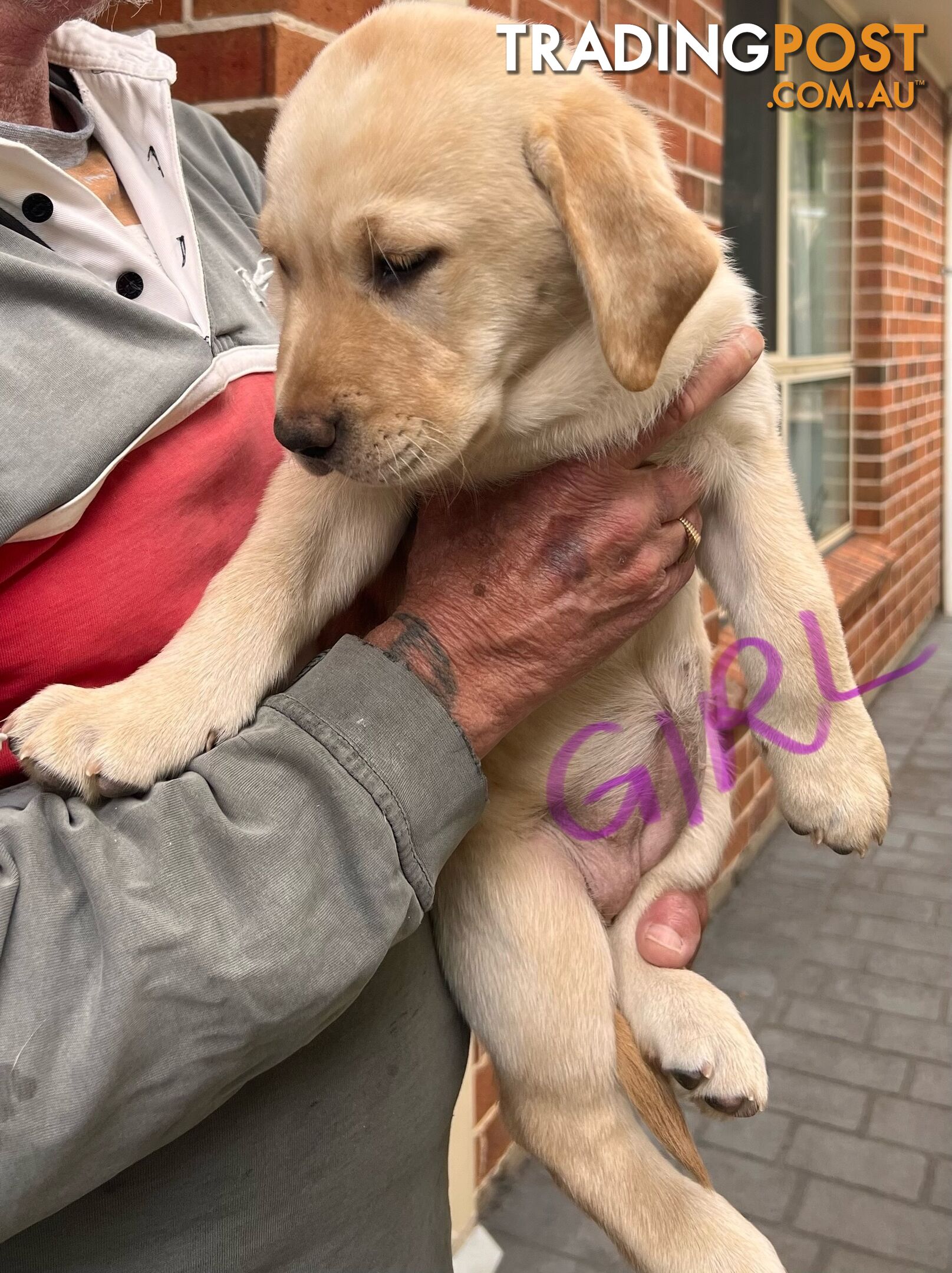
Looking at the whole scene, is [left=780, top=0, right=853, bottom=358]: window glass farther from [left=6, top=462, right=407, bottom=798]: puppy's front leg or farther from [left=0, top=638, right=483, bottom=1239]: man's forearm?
[left=0, top=638, right=483, bottom=1239]: man's forearm

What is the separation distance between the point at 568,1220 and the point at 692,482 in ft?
6.27

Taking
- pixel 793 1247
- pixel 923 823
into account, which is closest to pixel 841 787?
pixel 793 1247

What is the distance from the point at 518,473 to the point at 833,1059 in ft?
7.51

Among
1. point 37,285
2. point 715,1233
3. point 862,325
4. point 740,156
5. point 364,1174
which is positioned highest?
point 37,285

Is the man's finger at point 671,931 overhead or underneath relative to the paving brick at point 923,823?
overhead

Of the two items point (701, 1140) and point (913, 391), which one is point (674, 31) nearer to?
point (701, 1140)

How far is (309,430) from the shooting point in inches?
36.2

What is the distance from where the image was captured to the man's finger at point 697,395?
3.75ft

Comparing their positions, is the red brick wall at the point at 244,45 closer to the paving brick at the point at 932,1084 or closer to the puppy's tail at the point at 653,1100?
the puppy's tail at the point at 653,1100

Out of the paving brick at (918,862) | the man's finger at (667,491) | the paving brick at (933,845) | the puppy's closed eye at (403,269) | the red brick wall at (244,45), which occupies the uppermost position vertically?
the red brick wall at (244,45)

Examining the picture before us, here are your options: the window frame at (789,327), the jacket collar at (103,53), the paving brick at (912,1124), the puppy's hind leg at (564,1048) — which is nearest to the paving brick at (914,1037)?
the paving brick at (912,1124)

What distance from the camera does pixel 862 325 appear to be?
16.6ft

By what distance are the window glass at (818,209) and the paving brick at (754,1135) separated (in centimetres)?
278

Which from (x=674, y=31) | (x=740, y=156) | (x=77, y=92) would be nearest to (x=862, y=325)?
(x=740, y=156)
